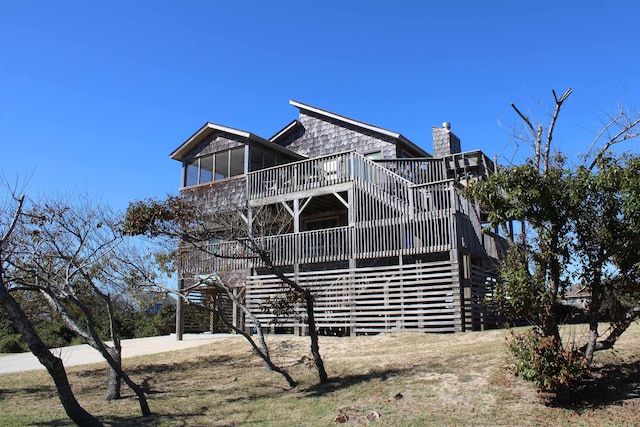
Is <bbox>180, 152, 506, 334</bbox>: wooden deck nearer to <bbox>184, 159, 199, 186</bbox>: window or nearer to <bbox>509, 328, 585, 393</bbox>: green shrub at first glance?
<bbox>184, 159, 199, 186</bbox>: window

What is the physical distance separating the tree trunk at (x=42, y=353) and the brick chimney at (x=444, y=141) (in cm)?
1729

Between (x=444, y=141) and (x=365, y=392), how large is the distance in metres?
14.7

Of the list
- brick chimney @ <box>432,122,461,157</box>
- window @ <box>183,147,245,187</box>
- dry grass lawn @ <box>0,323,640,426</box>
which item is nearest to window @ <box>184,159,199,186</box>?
window @ <box>183,147,245,187</box>

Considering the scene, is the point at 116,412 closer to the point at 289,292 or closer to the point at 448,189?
the point at 289,292

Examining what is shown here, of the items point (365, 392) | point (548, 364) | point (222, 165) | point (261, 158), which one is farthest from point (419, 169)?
point (548, 364)

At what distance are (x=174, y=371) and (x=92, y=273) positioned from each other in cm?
325

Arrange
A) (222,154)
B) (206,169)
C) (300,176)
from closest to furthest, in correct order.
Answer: (300,176)
(222,154)
(206,169)

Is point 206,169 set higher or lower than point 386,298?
higher

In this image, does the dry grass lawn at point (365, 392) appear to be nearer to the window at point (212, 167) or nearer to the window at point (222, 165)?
the window at point (212, 167)

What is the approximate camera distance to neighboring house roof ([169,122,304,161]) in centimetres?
2139

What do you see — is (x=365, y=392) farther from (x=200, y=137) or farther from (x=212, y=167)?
(x=200, y=137)

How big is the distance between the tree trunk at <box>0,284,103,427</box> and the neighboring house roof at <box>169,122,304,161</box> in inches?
583

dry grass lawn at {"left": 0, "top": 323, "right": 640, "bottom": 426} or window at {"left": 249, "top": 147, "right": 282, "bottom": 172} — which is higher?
window at {"left": 249, "top": 147, "right": 282, "bottom": 172}

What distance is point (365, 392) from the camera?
29.8ft
